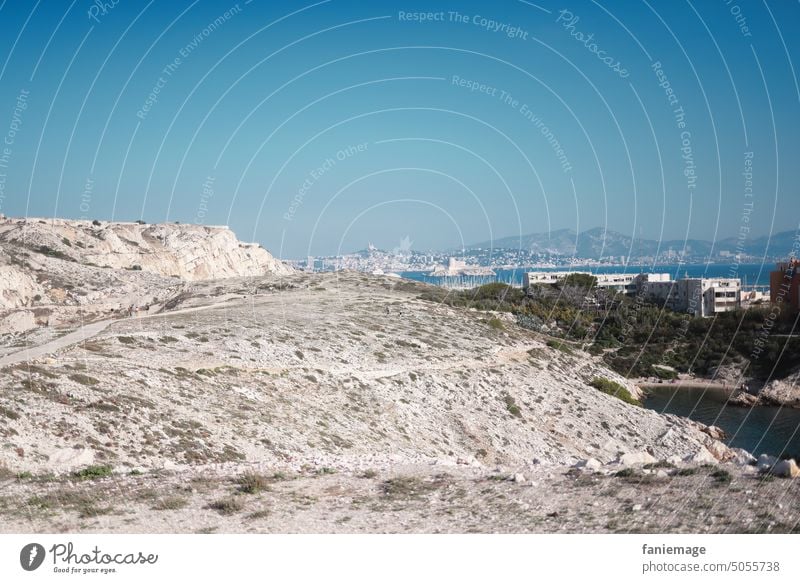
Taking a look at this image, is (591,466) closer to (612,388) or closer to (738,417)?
(612,388)

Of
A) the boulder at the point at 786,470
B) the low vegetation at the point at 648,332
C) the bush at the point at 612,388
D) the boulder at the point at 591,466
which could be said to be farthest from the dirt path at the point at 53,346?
the low vegetation at the point at 648,332

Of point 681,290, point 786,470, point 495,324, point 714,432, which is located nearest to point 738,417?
point 714,432

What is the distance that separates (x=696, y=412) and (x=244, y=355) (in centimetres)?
3626

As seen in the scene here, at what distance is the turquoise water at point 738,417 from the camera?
38.8 m

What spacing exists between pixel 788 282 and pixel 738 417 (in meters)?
26.3

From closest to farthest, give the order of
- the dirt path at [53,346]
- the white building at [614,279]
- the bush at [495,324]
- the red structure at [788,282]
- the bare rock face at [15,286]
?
1. the dirt path at [53,346]
2. the bare rock face at [15,286]
3. the bush at [495,324]
4. the red structure at [788,282]
5. the white building at [614,279]

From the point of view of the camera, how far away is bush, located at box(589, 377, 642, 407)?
46094 mm

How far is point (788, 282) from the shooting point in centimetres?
6756

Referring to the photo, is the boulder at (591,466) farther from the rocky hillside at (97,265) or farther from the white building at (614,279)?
the white building at (614,279)

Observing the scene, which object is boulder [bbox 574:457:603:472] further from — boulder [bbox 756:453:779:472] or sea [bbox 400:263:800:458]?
sea [bbox 400:263:800:458]

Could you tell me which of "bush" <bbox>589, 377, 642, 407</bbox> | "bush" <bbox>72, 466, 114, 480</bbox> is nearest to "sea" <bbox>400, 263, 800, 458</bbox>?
"bush" <bbox>589, 377, 642, 407</bbox>

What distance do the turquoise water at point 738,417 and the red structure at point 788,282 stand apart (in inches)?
656

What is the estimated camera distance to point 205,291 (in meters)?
59.8
